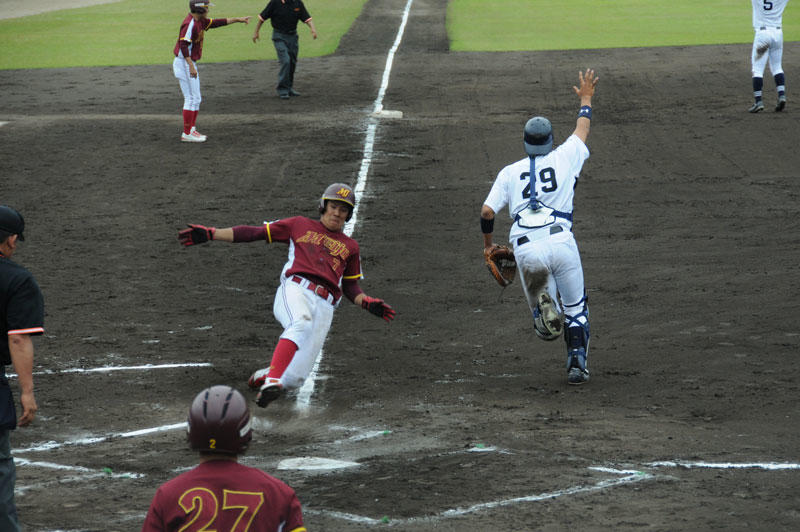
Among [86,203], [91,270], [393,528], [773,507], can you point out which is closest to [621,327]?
[773,507]

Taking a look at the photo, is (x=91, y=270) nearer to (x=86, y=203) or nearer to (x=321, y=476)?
(x=86, y=203)

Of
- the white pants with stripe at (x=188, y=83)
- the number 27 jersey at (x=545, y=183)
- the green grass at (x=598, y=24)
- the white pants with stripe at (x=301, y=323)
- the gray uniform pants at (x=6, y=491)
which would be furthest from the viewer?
the green grass at (x=598, y=24)

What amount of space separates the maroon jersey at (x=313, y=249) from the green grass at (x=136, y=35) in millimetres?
22335

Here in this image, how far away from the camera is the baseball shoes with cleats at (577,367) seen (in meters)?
8.60

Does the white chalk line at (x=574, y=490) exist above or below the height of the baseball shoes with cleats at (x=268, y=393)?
below

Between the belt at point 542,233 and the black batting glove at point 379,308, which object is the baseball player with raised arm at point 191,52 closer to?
the belt at point 542,233

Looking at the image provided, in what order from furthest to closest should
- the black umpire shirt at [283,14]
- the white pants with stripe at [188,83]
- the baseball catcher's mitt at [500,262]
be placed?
the black umpire shirt at [283,14] → the white pants with stripe at [188,83] → the baseball catcher's mitt at [500,262]

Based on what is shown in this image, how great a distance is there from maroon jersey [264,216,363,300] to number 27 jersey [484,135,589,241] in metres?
1.47

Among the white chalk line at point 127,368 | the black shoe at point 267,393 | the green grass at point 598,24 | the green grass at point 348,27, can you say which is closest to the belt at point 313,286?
the black shoe at point 267,393

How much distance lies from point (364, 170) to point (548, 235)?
862 cm

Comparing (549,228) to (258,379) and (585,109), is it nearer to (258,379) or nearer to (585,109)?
(585,109)

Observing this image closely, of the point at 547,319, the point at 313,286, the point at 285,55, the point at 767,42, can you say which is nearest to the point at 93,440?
the point at 313,286

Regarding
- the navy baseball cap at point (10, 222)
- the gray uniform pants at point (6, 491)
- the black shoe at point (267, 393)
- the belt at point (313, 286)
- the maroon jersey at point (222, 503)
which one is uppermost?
the navy baseball cap at point (10, 222)

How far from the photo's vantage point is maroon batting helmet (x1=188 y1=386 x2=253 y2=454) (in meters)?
3.61
